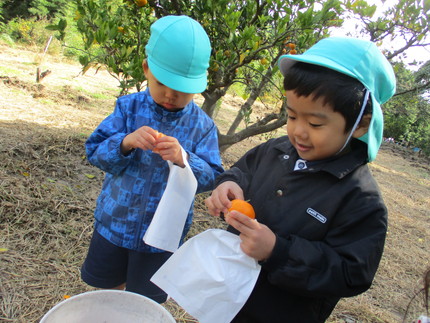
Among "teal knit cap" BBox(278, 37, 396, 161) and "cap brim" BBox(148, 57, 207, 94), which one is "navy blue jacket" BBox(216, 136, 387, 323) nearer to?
"teal knit cap" BBox(278, 37, 396, 161)

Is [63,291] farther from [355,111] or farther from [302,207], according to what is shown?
[355,111]

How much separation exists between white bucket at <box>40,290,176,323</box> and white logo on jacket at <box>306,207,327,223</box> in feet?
1.99

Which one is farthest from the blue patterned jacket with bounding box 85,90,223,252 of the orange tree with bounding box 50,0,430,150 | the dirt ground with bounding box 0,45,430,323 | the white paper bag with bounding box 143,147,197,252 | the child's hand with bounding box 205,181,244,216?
the dirt ground with bounding box 0,45,430,323

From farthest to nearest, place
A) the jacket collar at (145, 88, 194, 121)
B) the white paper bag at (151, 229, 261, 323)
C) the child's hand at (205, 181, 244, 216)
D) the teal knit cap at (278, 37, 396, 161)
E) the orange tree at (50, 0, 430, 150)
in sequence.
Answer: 1. the orange tree at (50, 0, 430, 150)
2. the jacket collar at (145, 88, 194, 121)
3. the child's hand at (205, 181, 244, 216)
4. the white paper bag at (151, 229, 261, 323)
5. the teal knit cap at (278, 37, 396, 161)

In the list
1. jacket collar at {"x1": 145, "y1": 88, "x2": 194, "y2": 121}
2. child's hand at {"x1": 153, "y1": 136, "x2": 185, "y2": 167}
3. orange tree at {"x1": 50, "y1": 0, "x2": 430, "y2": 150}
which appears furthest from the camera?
orange tree at {"x1": 50, "y1": 0, "x2": 430, "y2": 150}

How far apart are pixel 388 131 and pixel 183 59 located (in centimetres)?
1524

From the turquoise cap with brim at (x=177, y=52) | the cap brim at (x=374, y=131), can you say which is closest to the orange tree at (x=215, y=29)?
the turquoise cap with brim at (x=177, y=52)

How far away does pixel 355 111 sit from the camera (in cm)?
101

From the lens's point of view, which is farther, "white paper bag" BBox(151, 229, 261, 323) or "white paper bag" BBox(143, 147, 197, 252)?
"white paper bag" BBox(143, 147, 197, 252)

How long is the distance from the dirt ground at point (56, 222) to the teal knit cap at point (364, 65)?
1.52m

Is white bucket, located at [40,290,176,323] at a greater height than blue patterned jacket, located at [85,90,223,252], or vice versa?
blue patterned jacket, located at [85,90,223,252]

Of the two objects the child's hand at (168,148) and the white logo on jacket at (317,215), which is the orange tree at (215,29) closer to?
the child's hand at (168,148)

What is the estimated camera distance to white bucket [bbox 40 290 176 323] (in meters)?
1.21

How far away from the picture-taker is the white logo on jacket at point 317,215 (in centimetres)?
108
